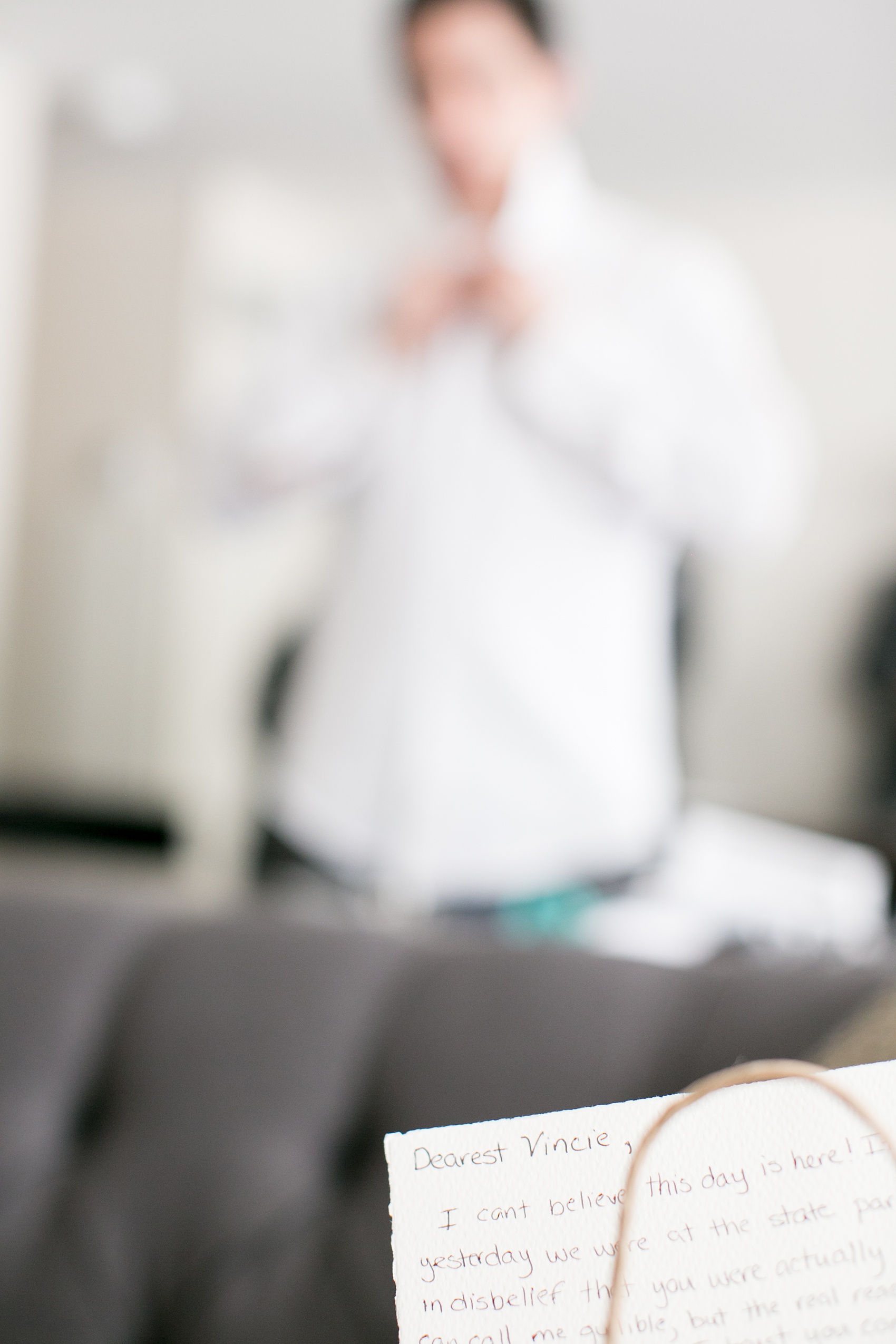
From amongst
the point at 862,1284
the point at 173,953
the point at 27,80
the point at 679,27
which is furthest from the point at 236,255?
the point at 862,1284

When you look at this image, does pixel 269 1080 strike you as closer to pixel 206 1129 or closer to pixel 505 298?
pixel 206 1129

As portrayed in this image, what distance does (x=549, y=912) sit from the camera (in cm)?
112

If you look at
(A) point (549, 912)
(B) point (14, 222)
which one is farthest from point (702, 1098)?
(B) point (14, 222)

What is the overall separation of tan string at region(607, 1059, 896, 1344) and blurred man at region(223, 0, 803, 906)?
86cm

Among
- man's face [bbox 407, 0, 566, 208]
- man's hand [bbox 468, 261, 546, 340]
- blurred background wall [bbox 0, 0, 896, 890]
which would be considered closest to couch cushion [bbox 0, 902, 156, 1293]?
man's hand [bbox 468, 261, 546, 340]

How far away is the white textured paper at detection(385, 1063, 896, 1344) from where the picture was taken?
0.84ft

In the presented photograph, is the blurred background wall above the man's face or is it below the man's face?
below

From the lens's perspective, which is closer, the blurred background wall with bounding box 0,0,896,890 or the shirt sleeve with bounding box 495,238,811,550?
the shirt sleeve with bounding box 495,238,811,550

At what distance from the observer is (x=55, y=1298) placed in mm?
636

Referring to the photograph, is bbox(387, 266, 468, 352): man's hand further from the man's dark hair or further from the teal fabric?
the teal fabric

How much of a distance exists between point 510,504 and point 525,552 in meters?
0.05

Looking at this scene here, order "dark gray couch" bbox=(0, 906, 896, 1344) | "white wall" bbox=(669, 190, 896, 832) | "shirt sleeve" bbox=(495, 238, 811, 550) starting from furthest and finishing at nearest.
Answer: "white wall" bbox=(669, 190, 896, 832)
"shirt sleeve" bbox=(495, 238, 811, 550)
"dark gray couch" bbox=(0, 906, 896, 1344)

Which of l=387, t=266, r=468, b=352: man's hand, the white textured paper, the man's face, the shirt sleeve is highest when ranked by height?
the man's face

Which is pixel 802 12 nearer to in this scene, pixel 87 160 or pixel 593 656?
pixel 87 160
